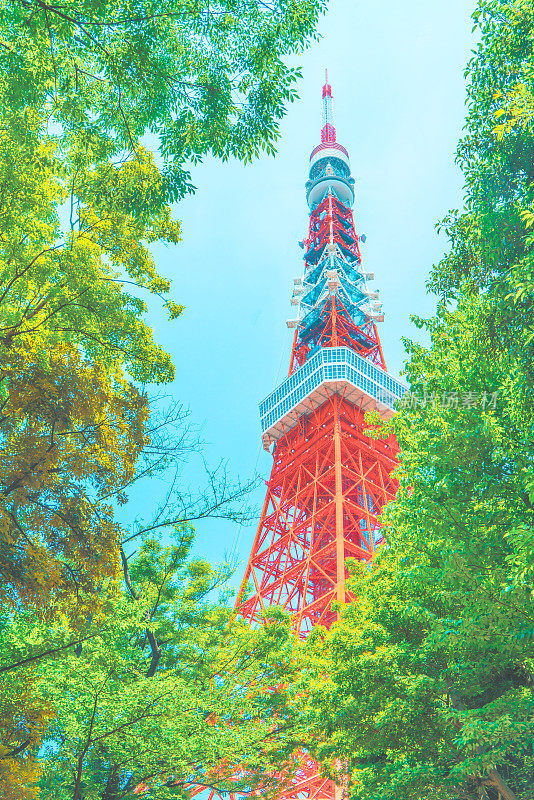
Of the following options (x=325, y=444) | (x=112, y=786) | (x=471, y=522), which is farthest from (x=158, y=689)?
(x=325, y=444)

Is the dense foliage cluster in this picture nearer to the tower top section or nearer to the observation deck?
the observation deck

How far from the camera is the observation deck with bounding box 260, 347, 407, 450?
109 feet

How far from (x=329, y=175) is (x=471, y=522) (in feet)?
153

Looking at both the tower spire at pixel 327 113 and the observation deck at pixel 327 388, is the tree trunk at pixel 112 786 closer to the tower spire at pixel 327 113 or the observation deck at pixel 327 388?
the observation deck at pixel 327 388

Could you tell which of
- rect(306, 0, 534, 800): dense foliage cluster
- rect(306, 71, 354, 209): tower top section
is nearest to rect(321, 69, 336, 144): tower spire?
rect(306, 71, 354, 209): tower top section

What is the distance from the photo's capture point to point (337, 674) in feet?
27.2

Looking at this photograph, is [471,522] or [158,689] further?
[158,689]

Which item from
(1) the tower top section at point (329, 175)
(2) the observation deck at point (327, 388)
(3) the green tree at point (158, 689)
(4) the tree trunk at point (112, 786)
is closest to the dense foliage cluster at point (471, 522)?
(3) the green tree at point (158, 689)

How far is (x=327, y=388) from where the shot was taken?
33344 millimetres

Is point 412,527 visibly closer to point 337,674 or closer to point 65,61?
point 337,674

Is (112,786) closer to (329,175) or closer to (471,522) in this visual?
(471,522)

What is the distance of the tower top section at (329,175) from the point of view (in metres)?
47.9

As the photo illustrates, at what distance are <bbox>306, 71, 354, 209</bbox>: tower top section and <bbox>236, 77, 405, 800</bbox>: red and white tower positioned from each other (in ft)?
13.3

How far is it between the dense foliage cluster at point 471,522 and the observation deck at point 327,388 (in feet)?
81.9
